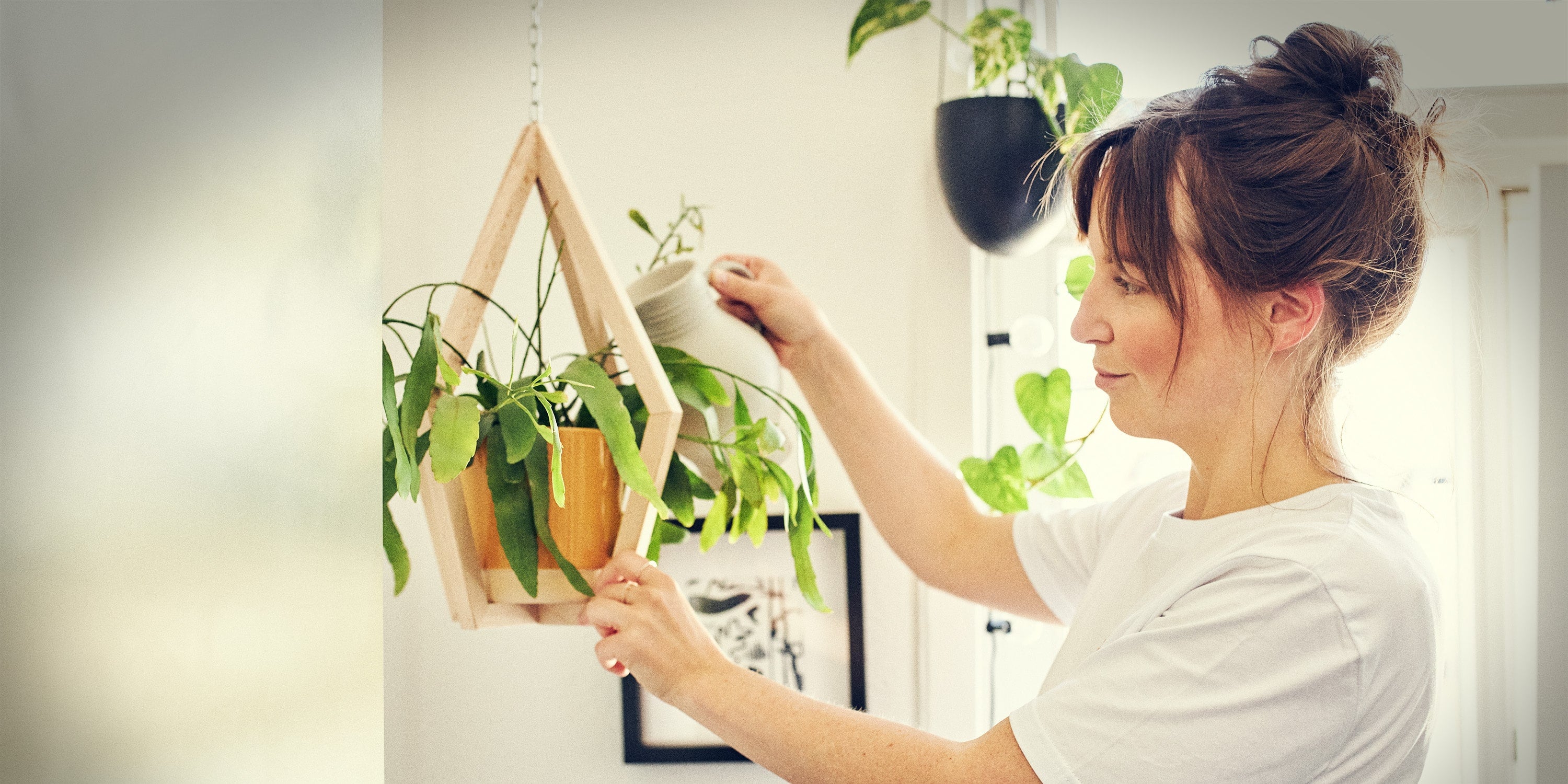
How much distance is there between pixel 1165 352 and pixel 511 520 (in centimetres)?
52

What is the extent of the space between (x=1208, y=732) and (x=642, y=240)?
3.37ft

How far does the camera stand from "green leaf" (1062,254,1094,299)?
117 centimetres

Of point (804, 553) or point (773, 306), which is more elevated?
point (773, 306)

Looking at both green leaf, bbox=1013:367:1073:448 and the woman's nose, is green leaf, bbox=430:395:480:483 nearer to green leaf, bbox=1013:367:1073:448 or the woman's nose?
the woman's nose

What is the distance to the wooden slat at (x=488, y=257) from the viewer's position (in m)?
0.76

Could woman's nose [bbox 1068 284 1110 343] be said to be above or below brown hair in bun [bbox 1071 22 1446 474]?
below

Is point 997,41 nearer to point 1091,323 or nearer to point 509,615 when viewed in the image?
point 1091,323

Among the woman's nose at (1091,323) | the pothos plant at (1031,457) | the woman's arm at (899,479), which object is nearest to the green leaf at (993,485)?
the pothos plant at (1031,457)

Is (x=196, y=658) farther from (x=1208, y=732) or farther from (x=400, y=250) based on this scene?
(x=400, y=250)

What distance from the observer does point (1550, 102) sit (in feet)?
4.89

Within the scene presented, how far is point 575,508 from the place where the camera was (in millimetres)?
759

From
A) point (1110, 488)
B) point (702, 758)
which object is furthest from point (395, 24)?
point (1110, 488)

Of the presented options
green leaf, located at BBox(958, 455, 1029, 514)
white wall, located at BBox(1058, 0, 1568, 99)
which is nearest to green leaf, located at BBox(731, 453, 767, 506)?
green leaf, located at BBox(958, 455, 1029, 514)

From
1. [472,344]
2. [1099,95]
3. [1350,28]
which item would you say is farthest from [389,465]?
[1350,28]
